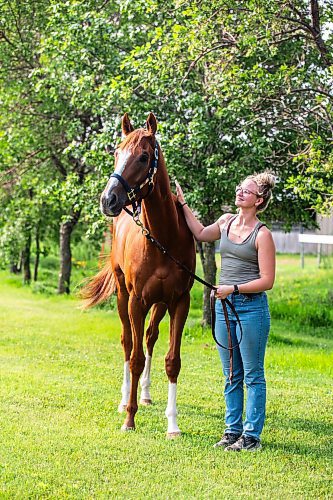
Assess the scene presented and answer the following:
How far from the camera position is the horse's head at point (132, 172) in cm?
551

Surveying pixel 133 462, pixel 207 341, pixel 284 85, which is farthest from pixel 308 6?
pixel 133 462

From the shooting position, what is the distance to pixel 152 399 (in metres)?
7.49

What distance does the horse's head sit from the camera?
5508 mm

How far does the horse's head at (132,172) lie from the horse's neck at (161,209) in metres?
0.14

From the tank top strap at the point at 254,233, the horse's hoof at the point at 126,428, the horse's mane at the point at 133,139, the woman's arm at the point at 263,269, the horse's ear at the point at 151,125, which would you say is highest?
the horse's ear at the point at 151,125

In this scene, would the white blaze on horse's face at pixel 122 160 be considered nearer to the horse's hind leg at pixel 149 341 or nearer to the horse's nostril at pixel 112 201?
the horse's nostril at pixel 112 201

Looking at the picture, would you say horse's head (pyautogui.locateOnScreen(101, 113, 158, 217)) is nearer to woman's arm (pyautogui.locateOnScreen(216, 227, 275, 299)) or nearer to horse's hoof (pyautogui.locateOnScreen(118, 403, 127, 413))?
woman's arm (pyautogui.locateOnScreen(216, 227, 275, 299))

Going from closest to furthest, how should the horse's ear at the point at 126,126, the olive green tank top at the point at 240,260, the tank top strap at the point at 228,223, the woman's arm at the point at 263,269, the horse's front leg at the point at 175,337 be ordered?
the woman's arm at the point at 263,269 < the olive green tank top at the point at 240,260 < the tank top strap at the point at 228,223 < the horse's ear at the point at 126,126 < the horse's front leg at the point at 175,337

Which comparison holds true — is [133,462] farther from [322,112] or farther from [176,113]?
[176,113]

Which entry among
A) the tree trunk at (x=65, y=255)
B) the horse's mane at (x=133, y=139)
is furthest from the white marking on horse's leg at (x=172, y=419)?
the tree trunk at (x=65, y=255)

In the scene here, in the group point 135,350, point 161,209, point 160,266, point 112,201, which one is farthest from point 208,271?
point 112,201

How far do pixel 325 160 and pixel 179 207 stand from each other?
3.37 meters

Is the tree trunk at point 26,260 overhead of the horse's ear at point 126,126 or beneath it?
beneath

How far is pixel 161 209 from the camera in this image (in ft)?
20.2
